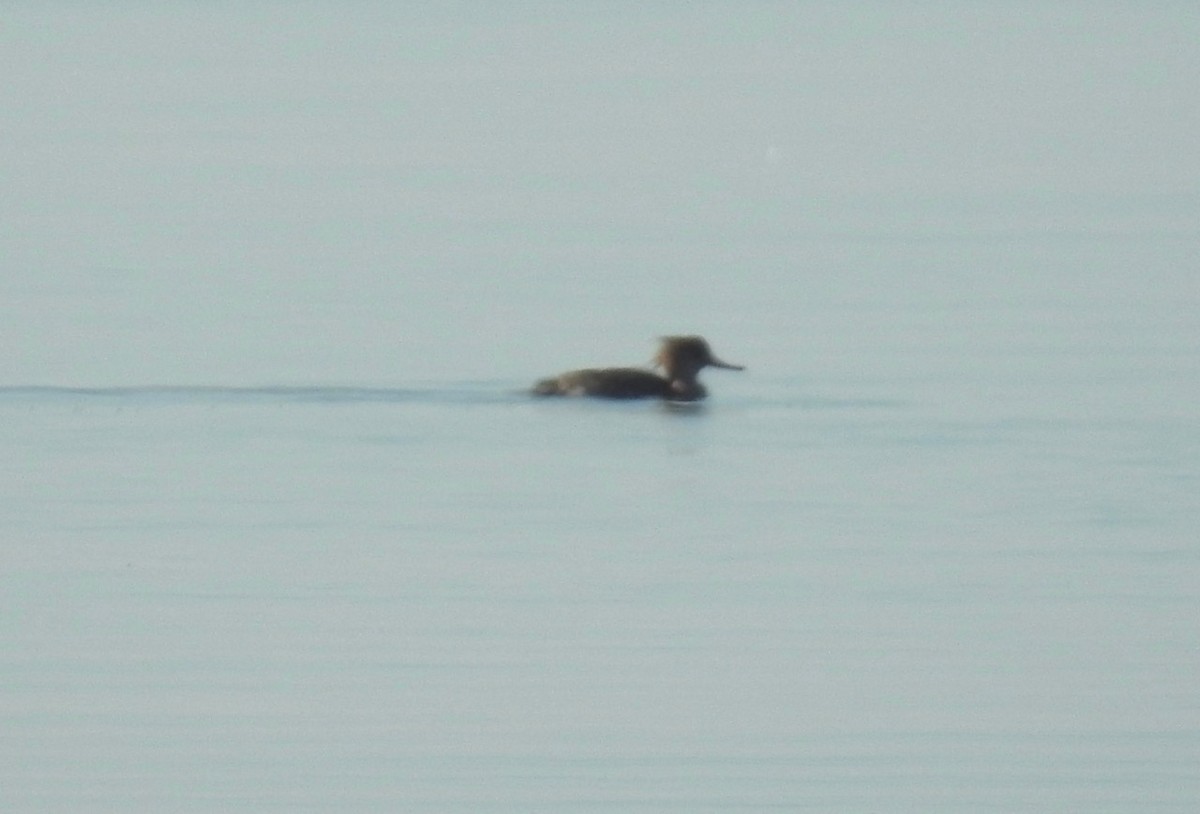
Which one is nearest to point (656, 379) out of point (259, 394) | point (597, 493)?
point (259, 394)

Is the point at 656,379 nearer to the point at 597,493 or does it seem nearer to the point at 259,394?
the point at 259,394

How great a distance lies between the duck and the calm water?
173mm

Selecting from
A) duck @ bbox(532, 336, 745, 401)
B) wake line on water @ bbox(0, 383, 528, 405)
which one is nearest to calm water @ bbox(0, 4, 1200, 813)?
wake line on water @ bbox(0, 383, 528, 405)

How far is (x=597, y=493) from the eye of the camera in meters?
15.1

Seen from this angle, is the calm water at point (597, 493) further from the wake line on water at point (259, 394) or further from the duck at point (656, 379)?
the duck at point (656, 379)

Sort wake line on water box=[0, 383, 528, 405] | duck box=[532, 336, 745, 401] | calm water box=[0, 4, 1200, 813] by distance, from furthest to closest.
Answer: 1. duck box=[532, 336, 745, 401]
2. wake line on water box=[0, 383, 528, 405]
3. calm water box=[0, 4, 1200, 813]

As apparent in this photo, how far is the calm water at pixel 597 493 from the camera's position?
10586 mm

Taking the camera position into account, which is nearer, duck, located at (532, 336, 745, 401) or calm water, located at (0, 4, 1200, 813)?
calm water, located at (0, 4, 1200, 813)

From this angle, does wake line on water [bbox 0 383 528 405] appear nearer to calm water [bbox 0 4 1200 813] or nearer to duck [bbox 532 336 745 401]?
calm water [bbox 0 4 1200 813]

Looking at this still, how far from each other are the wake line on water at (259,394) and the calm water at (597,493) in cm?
4

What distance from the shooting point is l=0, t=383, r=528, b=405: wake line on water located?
17812mm

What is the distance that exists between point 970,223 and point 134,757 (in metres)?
18.8

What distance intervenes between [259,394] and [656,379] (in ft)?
6.50

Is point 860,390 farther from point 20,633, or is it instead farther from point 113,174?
point 113,174
